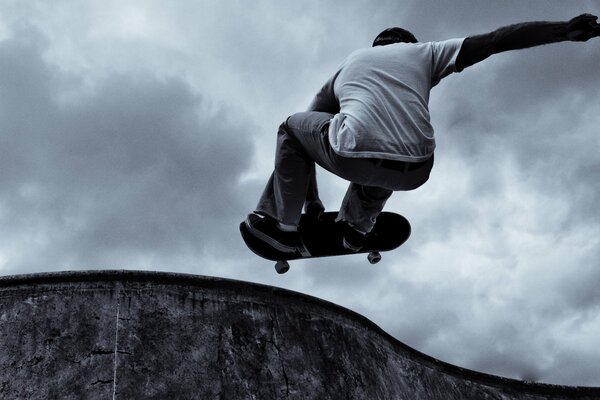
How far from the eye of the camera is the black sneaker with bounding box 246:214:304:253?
160 inches

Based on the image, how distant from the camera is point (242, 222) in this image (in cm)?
423

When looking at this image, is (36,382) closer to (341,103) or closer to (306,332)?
(306,332)

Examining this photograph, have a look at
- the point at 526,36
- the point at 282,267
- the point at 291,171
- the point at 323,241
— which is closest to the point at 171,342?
the point at 282,267

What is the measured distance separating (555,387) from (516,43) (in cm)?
912

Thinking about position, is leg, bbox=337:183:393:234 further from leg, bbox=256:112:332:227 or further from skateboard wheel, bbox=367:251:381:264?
skateboard wheel, bbox=367:251:381:264

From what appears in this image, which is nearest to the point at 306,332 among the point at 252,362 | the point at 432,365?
the point at 252,362

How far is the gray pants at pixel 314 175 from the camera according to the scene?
3.43 metres

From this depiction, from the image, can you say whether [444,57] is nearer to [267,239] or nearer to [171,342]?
[267,239]

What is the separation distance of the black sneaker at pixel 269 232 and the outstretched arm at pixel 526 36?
1.46 m

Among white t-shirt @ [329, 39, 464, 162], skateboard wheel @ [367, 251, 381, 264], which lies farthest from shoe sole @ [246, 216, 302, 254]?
white t-shirt @ [329, 39, 464, 162]

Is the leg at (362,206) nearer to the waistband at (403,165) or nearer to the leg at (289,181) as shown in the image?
the leg at (289,181)

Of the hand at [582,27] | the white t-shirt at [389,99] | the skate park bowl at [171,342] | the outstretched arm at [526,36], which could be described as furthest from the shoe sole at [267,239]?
the skate park bowl at [171,342]

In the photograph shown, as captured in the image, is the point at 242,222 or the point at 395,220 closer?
the point at 242,222

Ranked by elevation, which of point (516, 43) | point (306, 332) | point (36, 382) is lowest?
point (516, 43)
